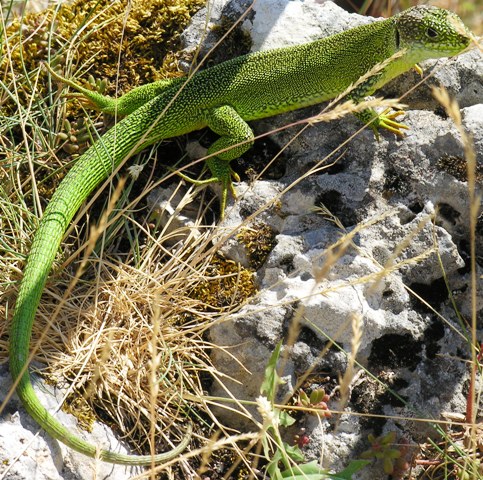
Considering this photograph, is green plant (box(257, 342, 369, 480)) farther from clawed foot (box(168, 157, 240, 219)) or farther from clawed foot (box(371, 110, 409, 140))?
clawed foot (box(371, 110, 409, 140))

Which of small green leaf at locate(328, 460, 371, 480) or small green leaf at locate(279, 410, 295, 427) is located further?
small green leaf at locate(279, 410, 295, 427)

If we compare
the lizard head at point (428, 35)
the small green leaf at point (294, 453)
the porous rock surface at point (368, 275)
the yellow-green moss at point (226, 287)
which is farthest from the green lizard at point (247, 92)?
the small green leaf at point (294, 453)

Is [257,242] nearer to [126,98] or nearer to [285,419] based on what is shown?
[285,419]

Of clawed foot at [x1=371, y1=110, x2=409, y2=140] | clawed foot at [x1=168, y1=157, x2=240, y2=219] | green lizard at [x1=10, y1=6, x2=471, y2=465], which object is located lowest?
clawed foot at [x1=168, y1=157, x2=240, y2=219]

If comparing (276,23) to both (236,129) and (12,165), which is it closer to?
(236,129)

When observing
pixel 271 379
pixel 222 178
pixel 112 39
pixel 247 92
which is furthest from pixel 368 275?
pixel 112 39

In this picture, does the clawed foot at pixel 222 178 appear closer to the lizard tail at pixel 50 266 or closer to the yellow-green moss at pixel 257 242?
the yellow-green moss at pixel 257 242

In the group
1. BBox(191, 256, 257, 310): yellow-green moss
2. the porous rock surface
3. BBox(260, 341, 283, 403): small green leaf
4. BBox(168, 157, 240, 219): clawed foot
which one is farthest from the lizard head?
BBox(260, 341, 283, 403): small green leaf

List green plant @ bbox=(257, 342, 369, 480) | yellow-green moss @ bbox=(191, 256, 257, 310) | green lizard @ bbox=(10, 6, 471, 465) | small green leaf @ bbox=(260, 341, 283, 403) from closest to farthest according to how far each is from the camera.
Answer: green plant @ bbox=(257, 342, 369, 480), small green leaf @ bbox=(260, 341, 283, 403), yellow-green moss @ bbox=(191, 256, 257, 310), green lizard @ bbox=(10, 6, 471, 465)
